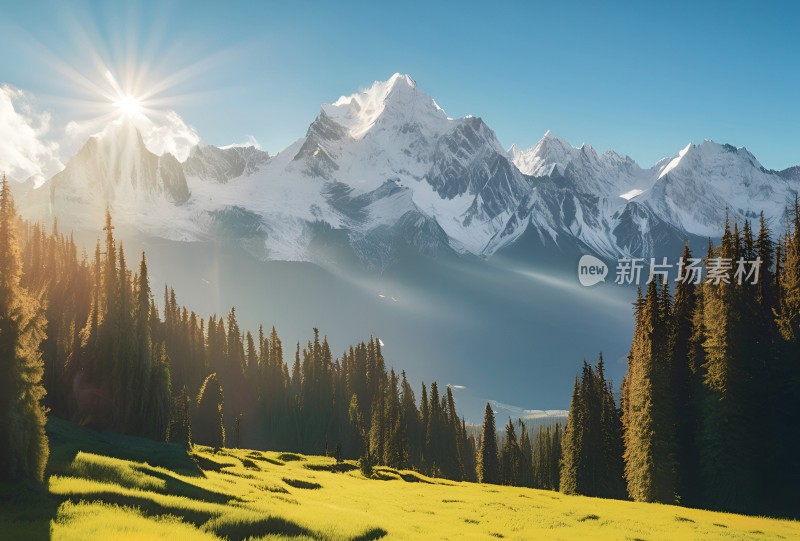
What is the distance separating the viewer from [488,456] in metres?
127

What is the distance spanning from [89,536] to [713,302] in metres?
65.7

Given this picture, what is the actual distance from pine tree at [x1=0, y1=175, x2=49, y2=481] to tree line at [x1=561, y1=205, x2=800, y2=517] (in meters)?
61.6

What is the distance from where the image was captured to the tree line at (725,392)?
2493 inches

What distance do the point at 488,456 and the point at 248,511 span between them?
10483cm

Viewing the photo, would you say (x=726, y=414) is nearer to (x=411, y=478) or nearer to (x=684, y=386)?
(x=684, y=386)

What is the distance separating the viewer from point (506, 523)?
4412 centimetres

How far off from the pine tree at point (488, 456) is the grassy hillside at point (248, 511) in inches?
2431

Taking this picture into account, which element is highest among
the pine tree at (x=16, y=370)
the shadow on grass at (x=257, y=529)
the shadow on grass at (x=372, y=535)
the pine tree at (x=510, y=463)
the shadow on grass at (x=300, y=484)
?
the pine tree at (x=16, y=370)

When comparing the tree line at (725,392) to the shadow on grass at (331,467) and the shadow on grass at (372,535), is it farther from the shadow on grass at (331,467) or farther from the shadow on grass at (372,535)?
the shadow on grass at (372,535)

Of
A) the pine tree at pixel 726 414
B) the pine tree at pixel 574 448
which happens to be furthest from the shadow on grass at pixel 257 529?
the pine tree at pixel 574 448

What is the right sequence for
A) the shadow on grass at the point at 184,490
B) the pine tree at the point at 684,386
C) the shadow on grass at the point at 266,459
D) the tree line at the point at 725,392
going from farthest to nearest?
1. the shadow on grass at the point at 266,459
2. the pine tree at the point at 684,386
3. the tree line at the point at 725,392
4. the shadow on grass at the point at 184,490

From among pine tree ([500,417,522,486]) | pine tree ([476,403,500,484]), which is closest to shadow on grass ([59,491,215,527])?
pine tree ([476,403,500,484])

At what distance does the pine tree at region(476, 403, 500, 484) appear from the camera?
125500 mm

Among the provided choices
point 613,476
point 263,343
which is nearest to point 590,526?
point 613,476
